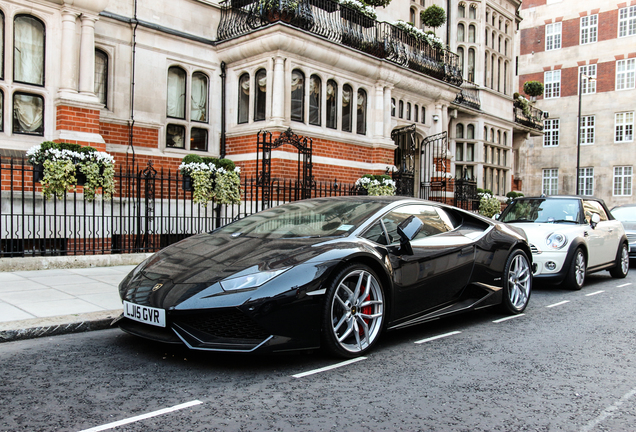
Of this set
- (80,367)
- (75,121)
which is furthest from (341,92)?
(80,367)

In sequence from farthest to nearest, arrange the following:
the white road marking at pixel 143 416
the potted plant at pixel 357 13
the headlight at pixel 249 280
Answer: the potted plant at pixel 357 13 < the headlight at pixel 249 280 < the white road marking at pixel 143 416

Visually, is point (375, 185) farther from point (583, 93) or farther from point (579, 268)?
point (583, 93)

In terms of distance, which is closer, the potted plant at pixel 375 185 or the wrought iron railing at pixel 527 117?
the potted plant at pixel 375 185

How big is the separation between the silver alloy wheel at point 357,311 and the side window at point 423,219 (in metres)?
0.60

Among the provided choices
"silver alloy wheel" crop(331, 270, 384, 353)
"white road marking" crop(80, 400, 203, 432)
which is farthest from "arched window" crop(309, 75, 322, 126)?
"white road marking" crop(80, 400, 203, 432)

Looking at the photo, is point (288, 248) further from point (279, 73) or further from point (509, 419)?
point (279, 73)

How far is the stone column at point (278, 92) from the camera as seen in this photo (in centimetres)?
1295

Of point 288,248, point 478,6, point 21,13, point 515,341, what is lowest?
point 515,341

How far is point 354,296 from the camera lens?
14.4 feet

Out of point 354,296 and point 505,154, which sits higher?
point 505,154

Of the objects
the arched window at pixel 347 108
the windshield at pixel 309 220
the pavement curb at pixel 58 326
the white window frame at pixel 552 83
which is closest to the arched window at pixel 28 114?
the pavement curb at pixel 58 326

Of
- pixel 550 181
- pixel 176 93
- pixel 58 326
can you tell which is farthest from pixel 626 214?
pixel 550 181

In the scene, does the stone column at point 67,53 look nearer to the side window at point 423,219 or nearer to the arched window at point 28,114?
the arched window at point 28,114

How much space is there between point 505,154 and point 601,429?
23.3 metres
